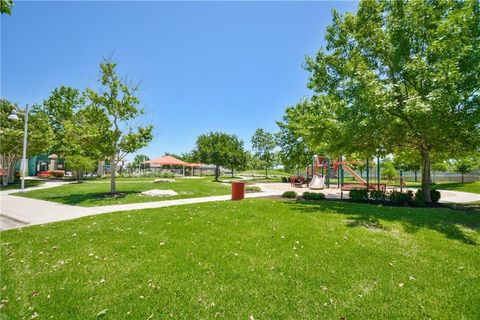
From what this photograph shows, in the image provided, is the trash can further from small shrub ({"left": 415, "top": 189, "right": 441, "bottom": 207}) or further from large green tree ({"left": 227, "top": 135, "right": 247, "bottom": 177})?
large green tree ({"left": 227, "top": 135, "right": 247, "bottom": 177})

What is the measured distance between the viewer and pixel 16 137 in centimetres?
2495

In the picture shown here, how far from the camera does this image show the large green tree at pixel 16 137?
2466cm

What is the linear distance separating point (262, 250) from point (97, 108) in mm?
15853

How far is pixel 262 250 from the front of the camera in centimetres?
586

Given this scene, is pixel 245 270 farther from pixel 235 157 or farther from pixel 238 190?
pixel 235 157

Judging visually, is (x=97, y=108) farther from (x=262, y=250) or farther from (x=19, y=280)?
(x=262, y=250)

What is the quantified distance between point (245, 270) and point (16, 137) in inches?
1152

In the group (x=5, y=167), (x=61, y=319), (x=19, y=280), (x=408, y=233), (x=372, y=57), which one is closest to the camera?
(x=61, y=319)

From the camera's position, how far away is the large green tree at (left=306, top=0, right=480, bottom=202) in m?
9.77

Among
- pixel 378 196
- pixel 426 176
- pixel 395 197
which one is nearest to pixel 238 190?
pixel 378 196

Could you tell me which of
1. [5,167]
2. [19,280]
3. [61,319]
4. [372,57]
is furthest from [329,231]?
[5,167]

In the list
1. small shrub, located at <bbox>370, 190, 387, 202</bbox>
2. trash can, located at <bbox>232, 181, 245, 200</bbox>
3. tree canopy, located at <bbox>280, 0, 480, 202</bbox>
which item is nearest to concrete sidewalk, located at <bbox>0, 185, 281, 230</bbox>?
trash can, located at <bbox>232, 181, 245, 200</bbox>

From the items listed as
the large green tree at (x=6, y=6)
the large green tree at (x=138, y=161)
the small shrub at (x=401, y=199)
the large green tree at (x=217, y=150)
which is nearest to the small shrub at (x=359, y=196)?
the small shrub at (x=401, y=199)

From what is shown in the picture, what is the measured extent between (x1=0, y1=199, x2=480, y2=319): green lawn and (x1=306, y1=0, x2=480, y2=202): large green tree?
4315 millimetres
